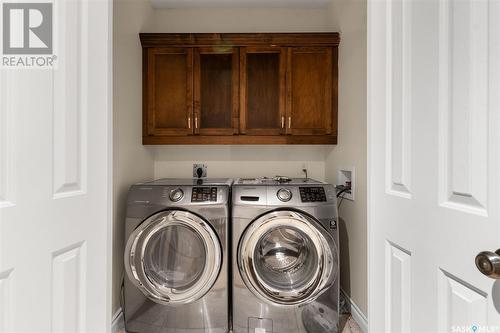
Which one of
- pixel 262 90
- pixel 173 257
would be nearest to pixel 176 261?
pixel 173 257

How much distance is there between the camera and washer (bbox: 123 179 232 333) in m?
1.77

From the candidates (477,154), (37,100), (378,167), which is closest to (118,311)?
(37,100)

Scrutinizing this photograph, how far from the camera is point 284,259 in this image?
73.7 inches

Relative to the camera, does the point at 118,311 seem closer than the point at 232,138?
Yes

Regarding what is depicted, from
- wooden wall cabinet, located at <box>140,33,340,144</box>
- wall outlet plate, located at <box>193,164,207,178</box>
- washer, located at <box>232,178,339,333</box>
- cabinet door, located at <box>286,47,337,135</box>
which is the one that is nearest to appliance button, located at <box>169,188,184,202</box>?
washer, located at <box>232,178,339,333</box>

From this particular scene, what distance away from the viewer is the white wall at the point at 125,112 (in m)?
1.89

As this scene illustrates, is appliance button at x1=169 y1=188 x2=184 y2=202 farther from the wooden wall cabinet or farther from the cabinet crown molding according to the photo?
the cabinet crown molding

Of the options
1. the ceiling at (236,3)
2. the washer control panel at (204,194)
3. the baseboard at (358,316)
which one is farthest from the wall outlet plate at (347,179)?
the ceiling at (236,3)

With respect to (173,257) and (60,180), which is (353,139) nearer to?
(173,257)

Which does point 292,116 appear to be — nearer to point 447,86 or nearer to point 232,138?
point 232,138

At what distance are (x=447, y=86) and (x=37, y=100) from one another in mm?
1158

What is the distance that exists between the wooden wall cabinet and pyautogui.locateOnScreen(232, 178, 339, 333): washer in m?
0.66

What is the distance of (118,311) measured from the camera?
76.9 inches

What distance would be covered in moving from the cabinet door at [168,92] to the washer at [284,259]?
0.87 m
